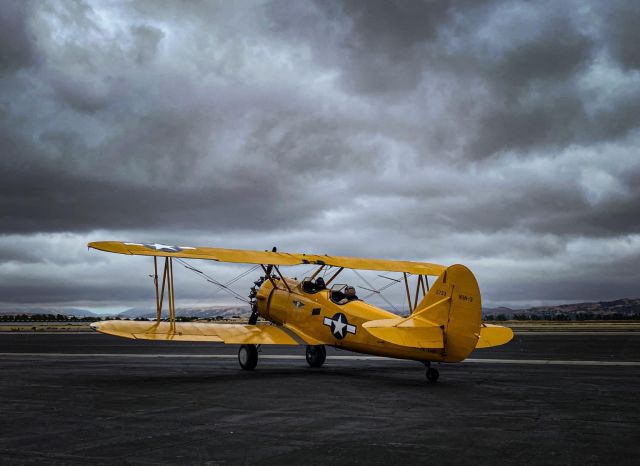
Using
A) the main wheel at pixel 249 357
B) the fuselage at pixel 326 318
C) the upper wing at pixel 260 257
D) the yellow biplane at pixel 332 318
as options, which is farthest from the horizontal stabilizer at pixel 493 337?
the main wheel at pixel 249 357

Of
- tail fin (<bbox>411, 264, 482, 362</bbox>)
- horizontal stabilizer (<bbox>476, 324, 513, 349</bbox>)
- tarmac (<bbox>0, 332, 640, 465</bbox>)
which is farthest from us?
horizontal stabilizer (<bbox>476, 324, 513, 349</bbox>)

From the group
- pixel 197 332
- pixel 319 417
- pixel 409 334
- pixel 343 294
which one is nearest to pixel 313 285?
pixel 343 294

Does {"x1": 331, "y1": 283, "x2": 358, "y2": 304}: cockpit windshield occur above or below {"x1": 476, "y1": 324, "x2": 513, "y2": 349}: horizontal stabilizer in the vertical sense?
above

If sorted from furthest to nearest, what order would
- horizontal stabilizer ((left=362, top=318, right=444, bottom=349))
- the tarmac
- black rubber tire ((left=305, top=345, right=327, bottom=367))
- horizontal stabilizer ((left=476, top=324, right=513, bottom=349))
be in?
black rubber tire ((left=305, top=345, right=327, bottom=367)) < horizontal stabilizer ((left=476, top=324, right=513, bottom=349)) < horizontal stabilizer ((left=362, top=318, right=444, bottom=349)) < the tarmac

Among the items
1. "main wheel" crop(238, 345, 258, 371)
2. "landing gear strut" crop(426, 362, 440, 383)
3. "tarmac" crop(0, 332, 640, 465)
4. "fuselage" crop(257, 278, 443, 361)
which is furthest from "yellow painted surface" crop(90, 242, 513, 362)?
"tarmac" crop(0, 332, 640, 465)

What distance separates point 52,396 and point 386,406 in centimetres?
754

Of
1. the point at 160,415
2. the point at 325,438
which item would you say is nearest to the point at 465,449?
the point at 325,438

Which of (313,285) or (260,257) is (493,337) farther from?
(260,257)

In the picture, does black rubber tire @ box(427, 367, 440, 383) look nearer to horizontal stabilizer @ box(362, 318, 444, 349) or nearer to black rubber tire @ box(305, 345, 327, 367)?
horizontal stabilizer @ box(362, 318, 444, 349)

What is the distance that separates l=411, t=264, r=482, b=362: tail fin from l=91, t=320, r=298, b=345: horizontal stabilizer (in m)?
5.44

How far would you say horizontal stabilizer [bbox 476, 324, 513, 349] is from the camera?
17891 millimetres

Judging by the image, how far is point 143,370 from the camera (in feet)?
66.3

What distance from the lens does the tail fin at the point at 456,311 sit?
1572cm

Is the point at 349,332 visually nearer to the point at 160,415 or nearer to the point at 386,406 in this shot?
the point at 386,406
